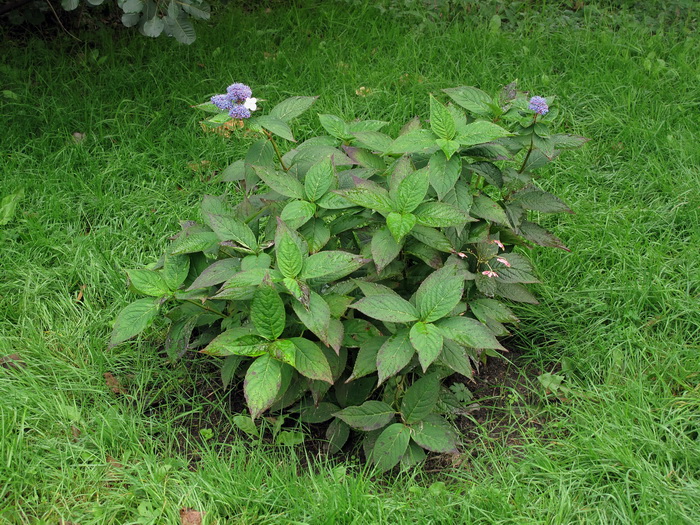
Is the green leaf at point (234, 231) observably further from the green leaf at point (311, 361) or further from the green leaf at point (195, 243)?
the green leaf at point (311, 361)

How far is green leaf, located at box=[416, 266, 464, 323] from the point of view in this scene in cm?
170

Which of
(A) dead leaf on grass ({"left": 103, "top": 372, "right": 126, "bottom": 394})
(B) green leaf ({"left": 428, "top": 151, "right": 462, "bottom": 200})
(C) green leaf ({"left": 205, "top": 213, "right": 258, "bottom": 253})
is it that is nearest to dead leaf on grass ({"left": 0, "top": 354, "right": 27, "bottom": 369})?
(A) dead leaf on grass ({"left": 103, "top": 372, "right": 126, "bottom": 394})

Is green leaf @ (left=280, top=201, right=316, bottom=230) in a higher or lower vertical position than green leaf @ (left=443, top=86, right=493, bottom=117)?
lower

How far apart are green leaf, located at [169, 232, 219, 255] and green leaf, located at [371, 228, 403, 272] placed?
48cm

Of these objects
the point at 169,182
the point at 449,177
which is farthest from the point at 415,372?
the point at 169,182

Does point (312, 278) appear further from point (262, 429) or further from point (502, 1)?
point (502, 1)

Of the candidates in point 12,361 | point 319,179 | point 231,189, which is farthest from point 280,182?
point 231,189

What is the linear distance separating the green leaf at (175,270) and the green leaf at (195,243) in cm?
3

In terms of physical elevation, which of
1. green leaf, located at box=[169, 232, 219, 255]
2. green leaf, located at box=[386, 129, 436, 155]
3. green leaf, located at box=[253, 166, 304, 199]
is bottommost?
green leaf, located at box=[169, 232, 219, 255]

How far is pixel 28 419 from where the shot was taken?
2.03m

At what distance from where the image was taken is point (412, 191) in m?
1.72

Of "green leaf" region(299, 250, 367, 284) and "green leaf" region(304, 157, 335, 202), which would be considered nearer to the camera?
"green leaf" region(299, 250, 367, 284)

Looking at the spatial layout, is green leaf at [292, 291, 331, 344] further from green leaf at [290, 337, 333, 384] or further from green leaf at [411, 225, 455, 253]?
green leaf at [411, 225, 455, 253]

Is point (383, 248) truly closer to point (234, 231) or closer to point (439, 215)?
point (439, 215)
